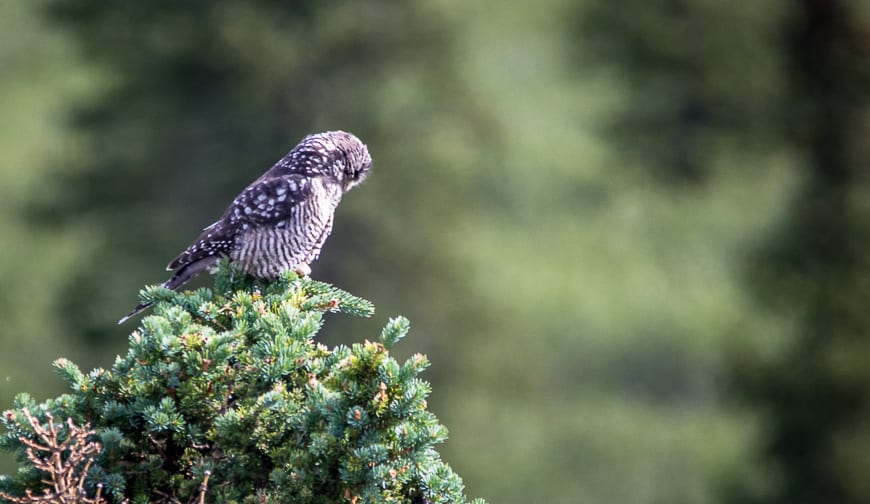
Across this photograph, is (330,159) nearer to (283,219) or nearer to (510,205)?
(283,219)

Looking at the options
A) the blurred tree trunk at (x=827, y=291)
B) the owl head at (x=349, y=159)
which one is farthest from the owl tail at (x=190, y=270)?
the blurred tree trunk at (x=827, y=291)

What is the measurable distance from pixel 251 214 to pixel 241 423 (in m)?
2.57

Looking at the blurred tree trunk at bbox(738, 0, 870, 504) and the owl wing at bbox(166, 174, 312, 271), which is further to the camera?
the blurred tree trunk at bbox(738, 0, 870, 504)

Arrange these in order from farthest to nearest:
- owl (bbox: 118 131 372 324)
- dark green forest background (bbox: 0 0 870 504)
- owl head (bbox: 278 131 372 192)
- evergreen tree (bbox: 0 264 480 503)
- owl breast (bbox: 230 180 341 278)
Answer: dark green forest background (bbox: 0 0 870 504) → owl head (bbox: 278 131 372 192) → owl (bbox: 118 131 372 324) → owl breast (bbox: 230 180 341 278) → evergreen tree (bbox: 0 264 480 503)

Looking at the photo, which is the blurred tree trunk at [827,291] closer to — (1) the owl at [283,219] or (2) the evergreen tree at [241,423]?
(1) the owl at [283,219]

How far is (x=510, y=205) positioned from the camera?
76.9 feet

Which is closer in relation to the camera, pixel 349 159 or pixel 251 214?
pixel 251 214

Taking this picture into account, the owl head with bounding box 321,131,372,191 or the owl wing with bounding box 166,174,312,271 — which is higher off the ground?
the owl head with bounding box 321,131,372,191

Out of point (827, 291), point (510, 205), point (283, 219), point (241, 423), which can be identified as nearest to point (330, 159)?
point (283, 219)

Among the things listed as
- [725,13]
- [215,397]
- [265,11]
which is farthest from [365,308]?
[725,13]

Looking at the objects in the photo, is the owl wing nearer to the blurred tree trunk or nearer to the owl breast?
the owl breast

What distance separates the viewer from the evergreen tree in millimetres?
3068

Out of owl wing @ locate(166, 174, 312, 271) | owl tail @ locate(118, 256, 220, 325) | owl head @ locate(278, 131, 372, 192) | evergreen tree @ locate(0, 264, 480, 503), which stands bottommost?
evergreen tree @ locate(0, 264, 480, 503)

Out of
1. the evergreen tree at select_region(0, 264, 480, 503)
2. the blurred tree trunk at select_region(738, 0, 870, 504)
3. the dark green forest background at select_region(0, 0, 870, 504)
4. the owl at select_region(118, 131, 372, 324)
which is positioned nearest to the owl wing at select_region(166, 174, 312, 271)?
the owl at select_region(118, 131, 372, 324)
